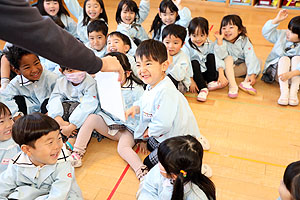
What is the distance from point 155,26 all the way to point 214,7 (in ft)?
6.99

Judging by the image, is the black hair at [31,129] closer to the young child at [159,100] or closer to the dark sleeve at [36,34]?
the dark sleeve at [36,34]

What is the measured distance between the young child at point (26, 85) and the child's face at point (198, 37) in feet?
3.76

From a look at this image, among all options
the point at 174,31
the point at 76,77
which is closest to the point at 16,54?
the point at 76,77

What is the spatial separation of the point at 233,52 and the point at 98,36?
1.16m

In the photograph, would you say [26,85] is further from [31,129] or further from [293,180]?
[293,180]

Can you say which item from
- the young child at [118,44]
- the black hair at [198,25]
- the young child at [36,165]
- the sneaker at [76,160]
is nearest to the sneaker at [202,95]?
the black hair at [198,25]

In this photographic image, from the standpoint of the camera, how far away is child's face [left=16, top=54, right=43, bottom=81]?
6.18 feet

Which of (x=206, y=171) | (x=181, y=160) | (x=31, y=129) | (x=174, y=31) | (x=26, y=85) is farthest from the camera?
(x=174, y=31)

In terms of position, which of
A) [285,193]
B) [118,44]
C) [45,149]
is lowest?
[285,193]

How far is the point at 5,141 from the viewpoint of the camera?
5.12 ft

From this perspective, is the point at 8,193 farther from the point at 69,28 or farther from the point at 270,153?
the point at 69,28

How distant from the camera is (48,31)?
2.97ft

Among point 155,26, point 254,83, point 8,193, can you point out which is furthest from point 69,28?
point 8,193

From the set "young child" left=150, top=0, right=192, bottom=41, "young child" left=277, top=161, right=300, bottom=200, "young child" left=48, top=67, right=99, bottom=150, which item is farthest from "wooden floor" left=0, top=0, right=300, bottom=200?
"young child" left=150, top=0, right=192, bottom=41
